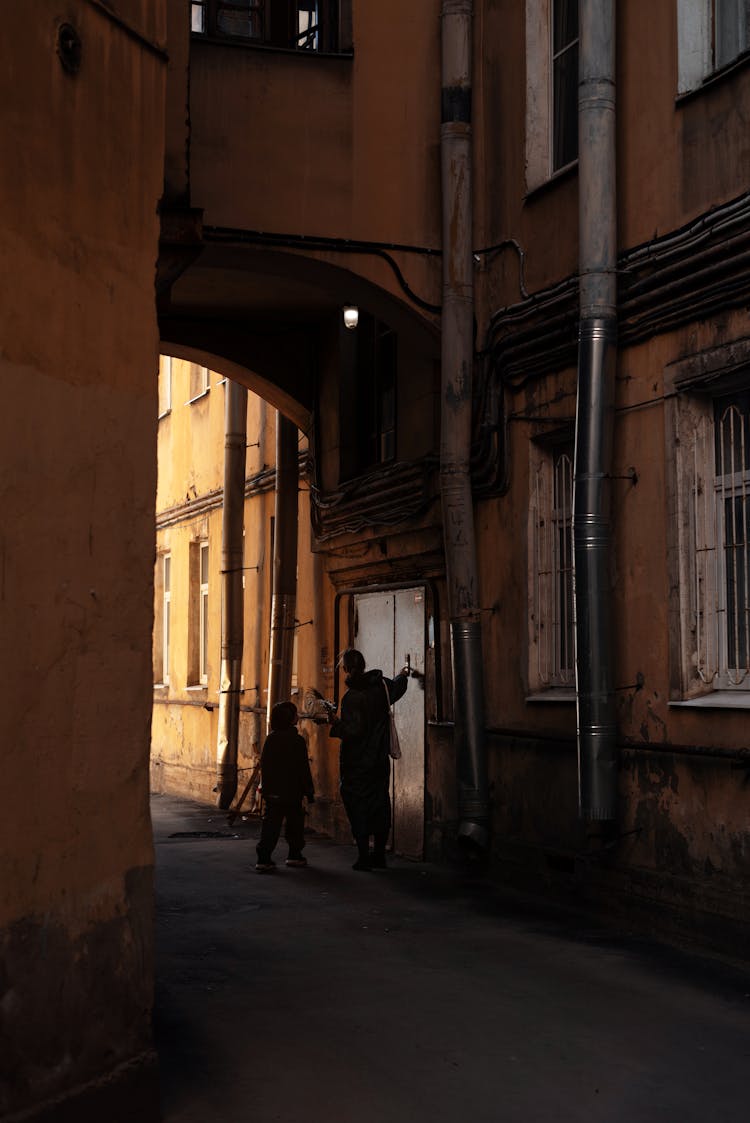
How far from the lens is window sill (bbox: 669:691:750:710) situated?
9.22 m

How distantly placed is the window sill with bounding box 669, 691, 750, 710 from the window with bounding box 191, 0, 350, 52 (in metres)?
6.82

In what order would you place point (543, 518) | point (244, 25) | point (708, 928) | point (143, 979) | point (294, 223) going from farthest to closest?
point (244, 25) < point (294, 223) < point (543, 518) < point (708, 928) < point (143, 979)

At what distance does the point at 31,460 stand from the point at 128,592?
750mm

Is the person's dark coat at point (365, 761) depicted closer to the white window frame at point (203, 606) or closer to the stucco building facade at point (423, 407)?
the stucco building facade at point (423, 407)

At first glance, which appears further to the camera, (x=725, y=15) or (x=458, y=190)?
(x=458, y=190)

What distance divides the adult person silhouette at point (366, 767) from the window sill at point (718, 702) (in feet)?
13.1

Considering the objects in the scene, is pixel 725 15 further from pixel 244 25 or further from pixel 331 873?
pixel 331 873

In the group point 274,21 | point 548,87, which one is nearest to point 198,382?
point 274,21

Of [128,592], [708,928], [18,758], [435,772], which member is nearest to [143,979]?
[18,758]

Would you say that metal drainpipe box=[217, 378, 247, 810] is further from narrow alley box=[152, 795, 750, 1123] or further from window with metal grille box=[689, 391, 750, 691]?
window with metal grille box=[689, 391, 750, 691]

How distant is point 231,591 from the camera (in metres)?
19.9

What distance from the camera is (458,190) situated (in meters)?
12.9

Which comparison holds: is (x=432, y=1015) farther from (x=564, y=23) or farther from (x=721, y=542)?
(x=564, y=23)

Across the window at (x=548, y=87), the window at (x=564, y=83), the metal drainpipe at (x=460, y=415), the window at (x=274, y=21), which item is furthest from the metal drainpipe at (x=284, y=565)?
the window at (x=564, y=83)
